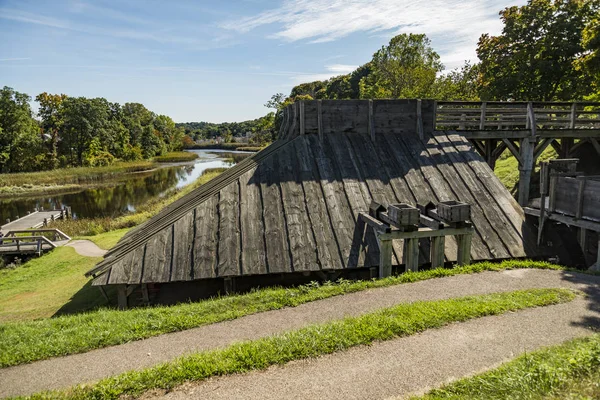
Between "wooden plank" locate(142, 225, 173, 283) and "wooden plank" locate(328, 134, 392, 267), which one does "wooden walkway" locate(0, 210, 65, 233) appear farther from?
"wooden plank" locate(328, 134, 392, 267)

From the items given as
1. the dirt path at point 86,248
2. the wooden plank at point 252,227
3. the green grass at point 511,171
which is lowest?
the dirt path at point 86,248

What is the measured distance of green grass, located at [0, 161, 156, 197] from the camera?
49.8m

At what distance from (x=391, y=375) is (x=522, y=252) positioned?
8302 mm

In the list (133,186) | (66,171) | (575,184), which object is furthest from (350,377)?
(66,171)

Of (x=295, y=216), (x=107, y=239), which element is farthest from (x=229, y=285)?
(x=107, y=239)

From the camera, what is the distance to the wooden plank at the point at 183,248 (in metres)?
10.0

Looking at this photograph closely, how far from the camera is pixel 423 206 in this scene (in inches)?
486

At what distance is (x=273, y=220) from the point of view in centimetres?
1160

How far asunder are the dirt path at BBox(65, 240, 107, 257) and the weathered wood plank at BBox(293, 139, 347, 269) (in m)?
13.0

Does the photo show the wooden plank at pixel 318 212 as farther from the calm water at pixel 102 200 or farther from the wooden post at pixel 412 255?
the calm water at pixel 102 200

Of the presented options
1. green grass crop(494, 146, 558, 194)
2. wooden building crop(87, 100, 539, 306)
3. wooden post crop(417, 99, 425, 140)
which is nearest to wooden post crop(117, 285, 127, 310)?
wooden building crop(87, 100, 539, 306)

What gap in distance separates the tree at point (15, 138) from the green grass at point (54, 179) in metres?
7.32

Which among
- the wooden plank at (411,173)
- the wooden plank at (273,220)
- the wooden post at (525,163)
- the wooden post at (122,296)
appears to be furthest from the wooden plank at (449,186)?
the wooden post at (122,296)

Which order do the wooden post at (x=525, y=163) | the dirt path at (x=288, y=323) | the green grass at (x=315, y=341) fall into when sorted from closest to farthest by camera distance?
the green grass at (x=315, y=341)
the dirt path at (x=288, y=323)
the wooden post at (x=525, y=163)
